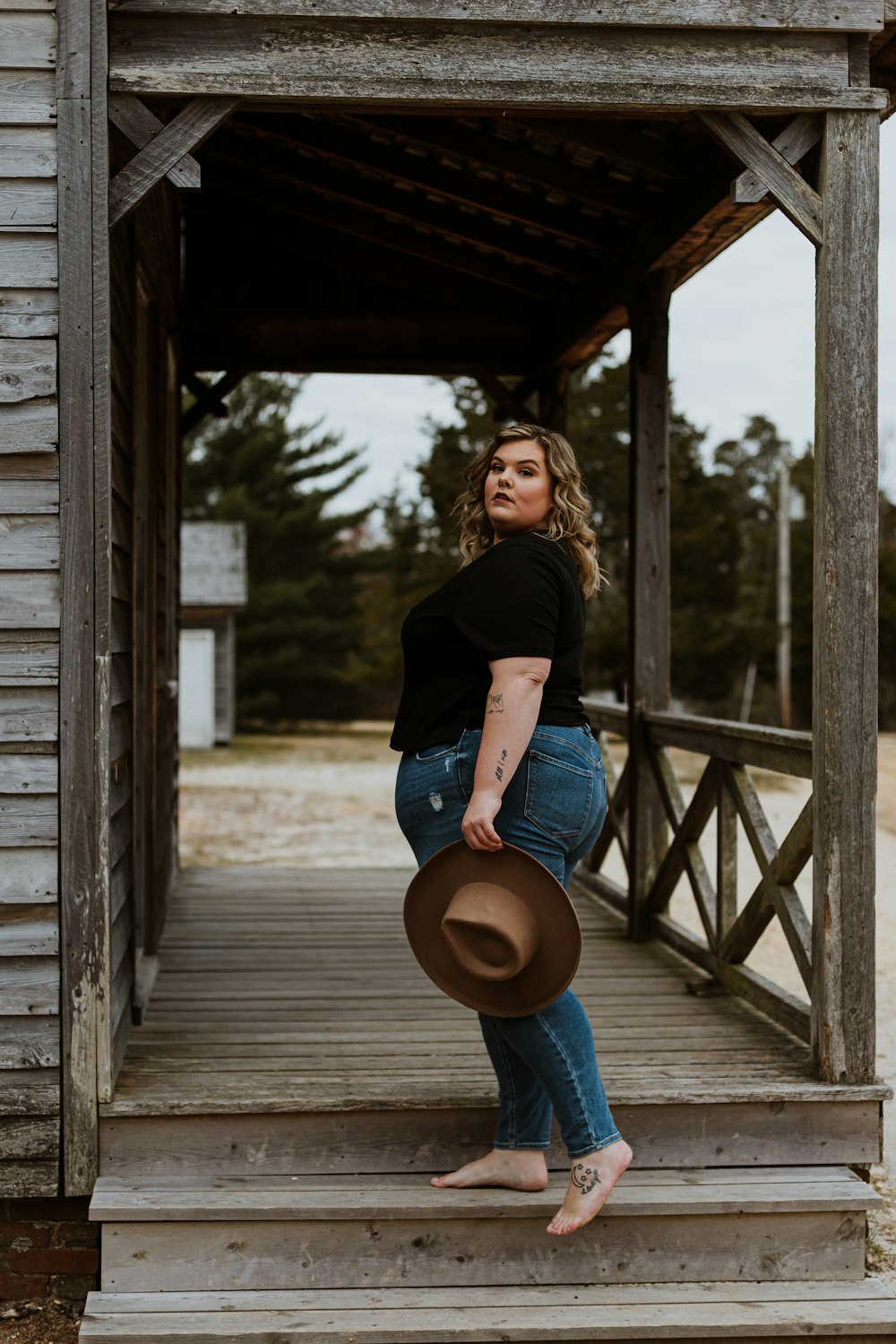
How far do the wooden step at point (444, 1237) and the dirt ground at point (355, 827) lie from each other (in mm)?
514

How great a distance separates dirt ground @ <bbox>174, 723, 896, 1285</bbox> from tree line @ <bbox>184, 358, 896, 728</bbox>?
7.46 m

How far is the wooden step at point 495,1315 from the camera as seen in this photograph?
9.43ft

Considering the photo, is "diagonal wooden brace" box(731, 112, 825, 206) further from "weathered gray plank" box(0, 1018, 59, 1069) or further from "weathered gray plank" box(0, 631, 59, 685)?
"weathered gray plank" box(0, 1018, 59, 1069)

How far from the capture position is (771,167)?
11.4 feet

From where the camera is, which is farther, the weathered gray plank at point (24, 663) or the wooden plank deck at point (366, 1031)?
the wooden plank deck at point (366, 1031)

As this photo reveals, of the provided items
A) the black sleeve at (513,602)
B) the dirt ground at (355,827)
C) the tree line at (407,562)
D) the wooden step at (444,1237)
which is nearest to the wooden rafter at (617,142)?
the black sleeve at (513,602)

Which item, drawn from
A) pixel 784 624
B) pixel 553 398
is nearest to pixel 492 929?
pixel 553 398

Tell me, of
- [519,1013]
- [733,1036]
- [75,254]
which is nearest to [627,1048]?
[733,1036]

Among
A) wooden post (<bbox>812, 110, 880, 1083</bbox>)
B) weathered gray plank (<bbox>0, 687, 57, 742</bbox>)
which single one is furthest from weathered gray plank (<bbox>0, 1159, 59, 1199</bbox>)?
wooden post (<bbox>812, 110, 880, 1083</bbox>)

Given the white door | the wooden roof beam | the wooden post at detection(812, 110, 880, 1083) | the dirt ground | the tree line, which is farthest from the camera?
the tree line

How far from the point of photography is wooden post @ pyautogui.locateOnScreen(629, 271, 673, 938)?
17.9 feet

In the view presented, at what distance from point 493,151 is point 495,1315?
3747 mm

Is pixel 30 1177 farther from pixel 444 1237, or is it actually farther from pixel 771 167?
pixel 771 167

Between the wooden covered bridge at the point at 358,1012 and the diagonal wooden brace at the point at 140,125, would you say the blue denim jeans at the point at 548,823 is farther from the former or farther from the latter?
the diagonal wooden brace at the point at 140,125
